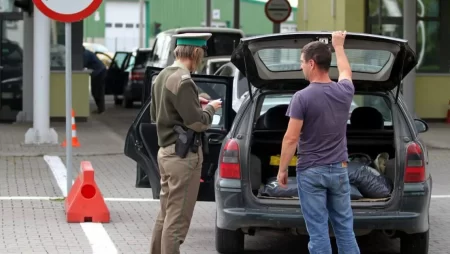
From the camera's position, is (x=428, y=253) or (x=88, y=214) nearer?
(x=428, y=253)

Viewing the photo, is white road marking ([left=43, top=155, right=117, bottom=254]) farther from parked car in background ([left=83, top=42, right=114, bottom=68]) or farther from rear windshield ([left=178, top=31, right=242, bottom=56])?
parked car in background ([left=83, top=42, right=114, bottom=68])

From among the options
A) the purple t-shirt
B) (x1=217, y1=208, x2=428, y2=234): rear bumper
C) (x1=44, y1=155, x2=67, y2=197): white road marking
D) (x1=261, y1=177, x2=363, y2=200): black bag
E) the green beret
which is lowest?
(x1=44, y1=155, x2=67, y2=197): white road marking

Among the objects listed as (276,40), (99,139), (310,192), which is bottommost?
(99,139)

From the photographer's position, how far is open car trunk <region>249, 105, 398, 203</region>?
26.2 feet

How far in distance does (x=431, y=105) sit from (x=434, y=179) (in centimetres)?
891

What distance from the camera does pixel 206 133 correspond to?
Result: 8.95 meters

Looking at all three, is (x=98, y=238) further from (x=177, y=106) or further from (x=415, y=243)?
(x=415, y=243)

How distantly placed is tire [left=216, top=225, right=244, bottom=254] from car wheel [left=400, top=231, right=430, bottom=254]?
129 centimetres

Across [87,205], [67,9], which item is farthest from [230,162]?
[67,9]

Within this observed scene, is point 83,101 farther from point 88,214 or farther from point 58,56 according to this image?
point 88,214

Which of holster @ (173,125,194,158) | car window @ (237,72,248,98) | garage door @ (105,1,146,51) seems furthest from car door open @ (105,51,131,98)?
garage door @ (105,1,146,51)

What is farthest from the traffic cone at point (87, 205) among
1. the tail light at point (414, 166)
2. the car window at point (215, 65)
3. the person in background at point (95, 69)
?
the person in background at point (95, 69)

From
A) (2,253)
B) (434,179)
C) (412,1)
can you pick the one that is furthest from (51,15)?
(412,1)

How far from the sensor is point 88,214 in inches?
385
